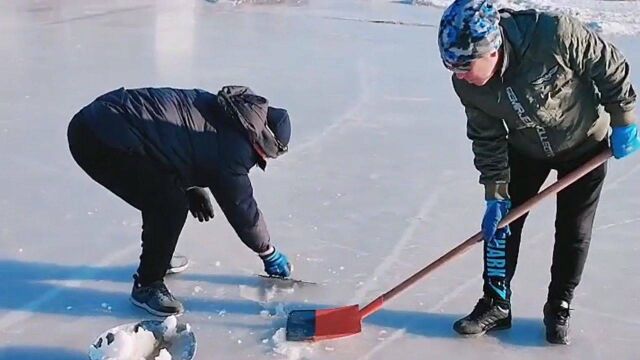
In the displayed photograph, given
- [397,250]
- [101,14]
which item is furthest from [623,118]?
[101,14]

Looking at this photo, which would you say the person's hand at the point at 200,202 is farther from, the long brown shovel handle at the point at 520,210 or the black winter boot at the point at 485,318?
the black winter boot at the point at 485,318

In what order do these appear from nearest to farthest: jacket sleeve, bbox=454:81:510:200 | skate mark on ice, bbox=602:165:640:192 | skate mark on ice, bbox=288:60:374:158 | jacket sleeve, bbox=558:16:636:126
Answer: jacket sleeve, bbox=558:16:636:126 → jacket sleeve, bbox=454:81:510:200 → skate mark on ice, bbox=602:165:640:192 → skate mark on ice, bbox=288:60:374:158

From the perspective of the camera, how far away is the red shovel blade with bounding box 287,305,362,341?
2504 millimetres

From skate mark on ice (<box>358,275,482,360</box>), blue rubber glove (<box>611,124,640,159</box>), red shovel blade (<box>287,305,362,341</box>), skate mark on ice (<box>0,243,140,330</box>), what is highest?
blue rubber glove (<box>611,124,640,159</box>)

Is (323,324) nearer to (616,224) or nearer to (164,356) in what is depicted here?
(164,356)

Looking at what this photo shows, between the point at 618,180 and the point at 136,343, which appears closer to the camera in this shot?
the point at 136,343

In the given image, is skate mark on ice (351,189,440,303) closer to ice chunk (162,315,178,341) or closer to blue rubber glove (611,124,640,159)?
ice chunk (162,315,178,341)

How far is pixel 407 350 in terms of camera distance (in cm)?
250

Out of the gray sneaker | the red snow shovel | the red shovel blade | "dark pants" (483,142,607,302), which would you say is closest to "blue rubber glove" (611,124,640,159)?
"dark pants" (483,142,607,302)

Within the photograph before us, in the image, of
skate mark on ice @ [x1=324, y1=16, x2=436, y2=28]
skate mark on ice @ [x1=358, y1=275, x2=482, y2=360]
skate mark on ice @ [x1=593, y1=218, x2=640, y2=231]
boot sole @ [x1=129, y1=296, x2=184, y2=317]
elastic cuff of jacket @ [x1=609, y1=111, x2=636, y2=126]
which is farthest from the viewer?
skate mark on ice @ [x1=324, y1=16, x2=436, y2=28]

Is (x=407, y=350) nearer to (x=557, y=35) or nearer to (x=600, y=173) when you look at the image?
(x=600, y=173)

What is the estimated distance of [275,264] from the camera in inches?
106

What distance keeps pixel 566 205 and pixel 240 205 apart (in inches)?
38.8

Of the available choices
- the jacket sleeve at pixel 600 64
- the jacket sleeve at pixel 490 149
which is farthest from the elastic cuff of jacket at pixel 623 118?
the jacket sleeve at pixel 490 149
